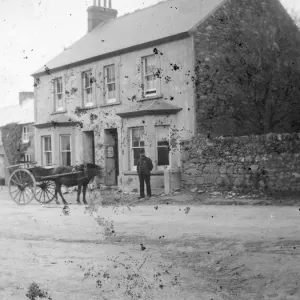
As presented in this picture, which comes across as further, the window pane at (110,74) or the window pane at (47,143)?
the window pane at (47,143)

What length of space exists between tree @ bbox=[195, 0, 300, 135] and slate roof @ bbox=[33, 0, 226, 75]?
1.21 meters

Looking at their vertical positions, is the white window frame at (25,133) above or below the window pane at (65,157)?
above

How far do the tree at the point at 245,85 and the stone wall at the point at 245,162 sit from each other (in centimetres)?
195

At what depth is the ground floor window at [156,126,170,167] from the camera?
803 inches

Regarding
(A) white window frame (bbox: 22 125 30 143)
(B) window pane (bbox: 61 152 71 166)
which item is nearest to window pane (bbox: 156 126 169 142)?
(B) window pane (bbox: 61 152 71 166)

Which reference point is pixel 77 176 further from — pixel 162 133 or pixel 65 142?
pixel 65 142

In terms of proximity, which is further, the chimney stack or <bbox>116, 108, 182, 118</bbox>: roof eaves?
the chimney stack

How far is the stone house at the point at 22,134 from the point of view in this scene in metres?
34.9

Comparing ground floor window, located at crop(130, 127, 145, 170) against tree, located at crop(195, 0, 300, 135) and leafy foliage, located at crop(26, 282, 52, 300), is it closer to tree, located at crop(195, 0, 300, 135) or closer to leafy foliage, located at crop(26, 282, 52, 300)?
tree, located at crop(195, 0, 300, 135)

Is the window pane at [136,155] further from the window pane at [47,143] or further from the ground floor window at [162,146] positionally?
the window pane at [47,143]

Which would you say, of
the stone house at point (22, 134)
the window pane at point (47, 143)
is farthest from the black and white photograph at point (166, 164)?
the stone house at point (22, 134)

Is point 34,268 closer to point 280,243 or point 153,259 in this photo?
point 153,259

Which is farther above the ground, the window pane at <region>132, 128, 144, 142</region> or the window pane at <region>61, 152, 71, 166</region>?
the window pane at <region>132, 128, 144, 142</region>

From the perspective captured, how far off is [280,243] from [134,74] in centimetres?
1499
